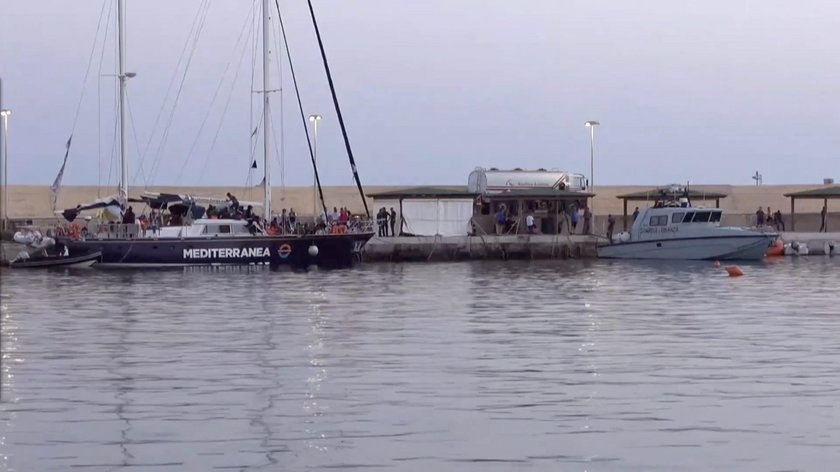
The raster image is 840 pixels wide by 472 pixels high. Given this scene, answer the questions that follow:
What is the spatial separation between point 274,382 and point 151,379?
158 centimetres

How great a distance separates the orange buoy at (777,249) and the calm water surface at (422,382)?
24.1m

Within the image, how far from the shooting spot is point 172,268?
47438mm

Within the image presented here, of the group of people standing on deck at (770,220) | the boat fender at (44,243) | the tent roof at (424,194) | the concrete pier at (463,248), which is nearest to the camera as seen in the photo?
the boat fender at (44,243)

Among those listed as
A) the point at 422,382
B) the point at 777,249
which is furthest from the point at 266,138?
the point at 422,382

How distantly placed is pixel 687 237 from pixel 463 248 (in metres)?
8.60

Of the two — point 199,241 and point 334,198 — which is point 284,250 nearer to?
point 199,241

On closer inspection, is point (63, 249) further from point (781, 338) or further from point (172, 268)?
point (781, 338)

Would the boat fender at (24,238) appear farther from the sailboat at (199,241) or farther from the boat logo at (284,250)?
the boat logo at (284,250)

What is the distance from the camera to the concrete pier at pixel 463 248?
183 feet

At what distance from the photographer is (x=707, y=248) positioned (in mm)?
52562

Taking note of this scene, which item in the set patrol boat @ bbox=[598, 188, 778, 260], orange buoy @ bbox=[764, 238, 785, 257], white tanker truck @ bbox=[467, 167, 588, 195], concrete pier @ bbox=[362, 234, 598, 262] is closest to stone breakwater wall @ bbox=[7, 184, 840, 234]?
white tanker truck @ bbox=[467, 167, 588, 195]

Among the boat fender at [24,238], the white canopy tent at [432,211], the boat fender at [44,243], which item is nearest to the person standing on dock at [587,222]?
the white canopy tent at [432,211]

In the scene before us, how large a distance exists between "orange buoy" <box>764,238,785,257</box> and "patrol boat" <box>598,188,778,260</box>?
14.1 feet

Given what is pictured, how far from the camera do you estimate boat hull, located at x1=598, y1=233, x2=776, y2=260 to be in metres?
52.4
